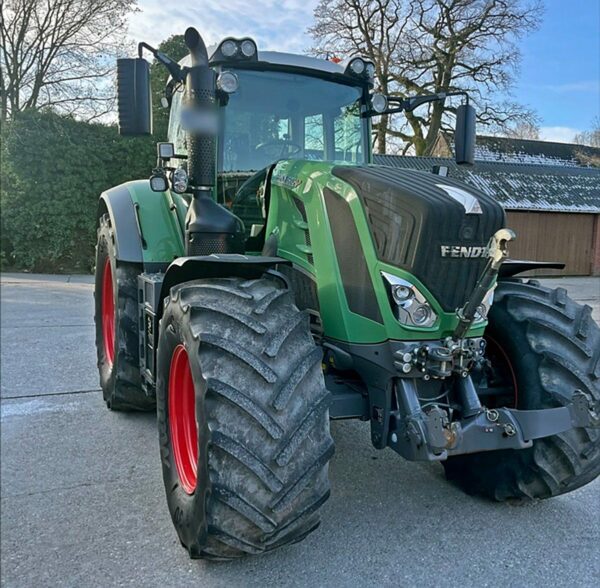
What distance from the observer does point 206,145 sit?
3045mm

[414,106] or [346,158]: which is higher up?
[414,106]

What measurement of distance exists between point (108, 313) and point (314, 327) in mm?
2722

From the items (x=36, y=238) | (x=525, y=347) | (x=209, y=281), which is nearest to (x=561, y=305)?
(x=525, y=347)

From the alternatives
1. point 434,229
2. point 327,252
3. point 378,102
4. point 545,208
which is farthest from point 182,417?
point 545,208

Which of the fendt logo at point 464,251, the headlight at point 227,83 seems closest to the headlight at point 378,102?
the headlight at point 227,83

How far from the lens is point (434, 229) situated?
2.36 metres

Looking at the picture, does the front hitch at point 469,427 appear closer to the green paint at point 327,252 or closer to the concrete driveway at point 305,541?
the green paint at point 327,252

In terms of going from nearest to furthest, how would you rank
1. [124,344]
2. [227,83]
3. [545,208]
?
[227,83] < [124,344] < [545,208]

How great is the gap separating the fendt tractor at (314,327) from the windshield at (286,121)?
0.01 metres

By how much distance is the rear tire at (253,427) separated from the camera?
2.06 m

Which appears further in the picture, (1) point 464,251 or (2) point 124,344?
(2) point 124,344

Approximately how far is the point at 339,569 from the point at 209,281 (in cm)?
135

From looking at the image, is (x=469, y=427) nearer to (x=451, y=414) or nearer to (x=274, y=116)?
(x=451, y=414)

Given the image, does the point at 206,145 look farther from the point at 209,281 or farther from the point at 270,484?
the point at 270,484
